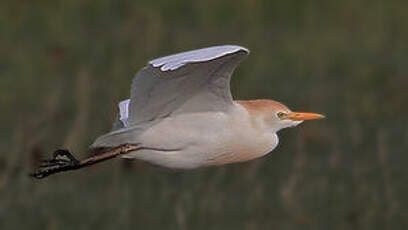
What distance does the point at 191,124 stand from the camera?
5.89 m

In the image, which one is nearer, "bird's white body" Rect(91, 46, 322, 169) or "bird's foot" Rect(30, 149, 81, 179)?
"bird's white body" Rect(91, 46, 322, 169)

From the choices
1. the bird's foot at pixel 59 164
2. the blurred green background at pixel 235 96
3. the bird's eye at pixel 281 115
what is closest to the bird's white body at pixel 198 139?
the bird's eye at pixel 281 115

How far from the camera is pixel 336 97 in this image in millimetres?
11008

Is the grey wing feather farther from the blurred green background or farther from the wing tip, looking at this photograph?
the blurred green background

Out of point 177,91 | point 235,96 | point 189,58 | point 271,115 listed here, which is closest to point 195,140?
point 177,91

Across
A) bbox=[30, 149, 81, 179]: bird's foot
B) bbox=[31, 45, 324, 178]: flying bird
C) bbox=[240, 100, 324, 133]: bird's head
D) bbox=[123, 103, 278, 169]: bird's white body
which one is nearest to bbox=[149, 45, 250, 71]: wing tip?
bbox=[31, 45, 324, 178]: flying bird

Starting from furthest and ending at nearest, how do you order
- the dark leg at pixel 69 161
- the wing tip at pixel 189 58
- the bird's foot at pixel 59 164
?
the bird's foot at pixel 59 164 < the dark leg at pixel 69 161 < the wing tip at pixel 189 58

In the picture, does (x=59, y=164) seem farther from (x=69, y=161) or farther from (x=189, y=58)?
(x=189, y=58)

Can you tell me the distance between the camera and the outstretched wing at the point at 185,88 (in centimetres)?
552

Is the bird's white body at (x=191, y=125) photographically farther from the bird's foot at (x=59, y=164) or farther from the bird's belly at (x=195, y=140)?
the bird's foot at (x=59, y=164)

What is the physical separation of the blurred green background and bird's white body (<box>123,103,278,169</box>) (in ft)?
5.63

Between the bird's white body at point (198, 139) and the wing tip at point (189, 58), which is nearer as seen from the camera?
the wing tip at point (189, 58)

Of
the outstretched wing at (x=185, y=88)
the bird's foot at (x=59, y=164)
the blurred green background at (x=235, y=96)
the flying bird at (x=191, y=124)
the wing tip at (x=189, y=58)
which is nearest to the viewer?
the wing tip at (x=189, y=58)

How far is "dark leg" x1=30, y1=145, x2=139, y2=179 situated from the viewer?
6.00 m
